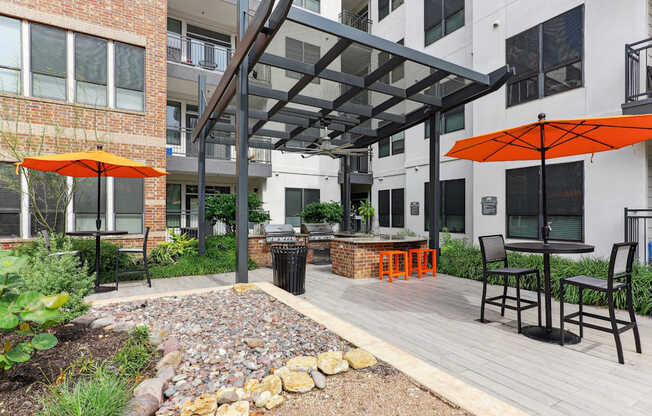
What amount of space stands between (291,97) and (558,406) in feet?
20.0

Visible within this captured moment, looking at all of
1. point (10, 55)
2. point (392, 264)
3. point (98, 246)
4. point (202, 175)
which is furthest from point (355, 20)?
point (98, 246)

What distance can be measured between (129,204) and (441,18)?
11.6 meters

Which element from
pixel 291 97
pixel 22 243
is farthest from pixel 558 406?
pixel 22 243

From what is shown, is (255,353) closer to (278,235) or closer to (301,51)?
(301,51)

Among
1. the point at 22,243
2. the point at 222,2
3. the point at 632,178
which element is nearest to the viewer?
the point at 632,178

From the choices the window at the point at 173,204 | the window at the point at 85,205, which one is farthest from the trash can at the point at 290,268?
the window at the point at 173,204

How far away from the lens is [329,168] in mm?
15484

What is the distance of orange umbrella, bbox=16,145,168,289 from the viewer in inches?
209

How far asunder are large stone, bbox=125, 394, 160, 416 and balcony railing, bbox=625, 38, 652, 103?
8618mm

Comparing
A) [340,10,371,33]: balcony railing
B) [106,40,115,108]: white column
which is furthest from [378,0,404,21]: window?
[106,40,115,108]: white column

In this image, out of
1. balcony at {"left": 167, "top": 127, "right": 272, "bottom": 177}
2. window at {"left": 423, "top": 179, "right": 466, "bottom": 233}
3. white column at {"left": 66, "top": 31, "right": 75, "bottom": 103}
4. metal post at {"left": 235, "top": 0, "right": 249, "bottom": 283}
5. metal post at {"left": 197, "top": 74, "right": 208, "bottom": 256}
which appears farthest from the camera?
balcony at {"left": 167, "top": 127, "right": 272, "bottom": 177}

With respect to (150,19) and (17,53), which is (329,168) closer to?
(150,19)

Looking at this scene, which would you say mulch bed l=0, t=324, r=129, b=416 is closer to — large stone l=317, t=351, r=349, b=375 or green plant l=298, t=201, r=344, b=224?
large stone l=317, t=351, r=349, b=375

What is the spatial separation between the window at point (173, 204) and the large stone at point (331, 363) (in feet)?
38.3
